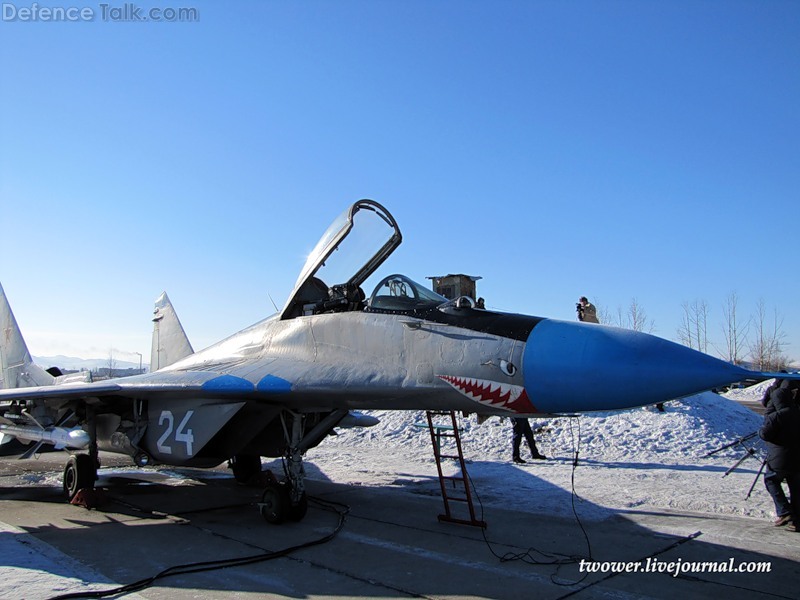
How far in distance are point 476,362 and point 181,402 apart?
177 inches

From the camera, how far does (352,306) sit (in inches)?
285

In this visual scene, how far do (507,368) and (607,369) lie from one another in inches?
35.0

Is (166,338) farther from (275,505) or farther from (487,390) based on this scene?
(487,390)

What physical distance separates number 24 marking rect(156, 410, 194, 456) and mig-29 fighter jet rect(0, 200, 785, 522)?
0.02m

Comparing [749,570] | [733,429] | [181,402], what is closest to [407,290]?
[181,402]

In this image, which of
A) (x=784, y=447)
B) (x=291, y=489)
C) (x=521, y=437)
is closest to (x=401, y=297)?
(x=291, y=489)

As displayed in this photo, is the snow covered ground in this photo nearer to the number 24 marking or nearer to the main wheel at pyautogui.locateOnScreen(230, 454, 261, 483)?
the main wheel at pyautogui.locateOnScreen(230, 454, 261, 483)

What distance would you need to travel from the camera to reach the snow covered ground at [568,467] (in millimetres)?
6252

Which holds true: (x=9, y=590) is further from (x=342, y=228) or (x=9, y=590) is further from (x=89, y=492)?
(x=342, y=228)

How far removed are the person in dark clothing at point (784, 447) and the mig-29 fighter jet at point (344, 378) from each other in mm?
3111

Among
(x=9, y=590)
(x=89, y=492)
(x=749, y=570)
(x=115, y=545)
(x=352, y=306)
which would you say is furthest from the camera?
(x=89, y=492)

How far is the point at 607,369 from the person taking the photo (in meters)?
4.57

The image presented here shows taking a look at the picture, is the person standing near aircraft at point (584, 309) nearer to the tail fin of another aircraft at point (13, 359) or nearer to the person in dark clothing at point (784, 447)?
the person in dark clothing at point (784, 447)

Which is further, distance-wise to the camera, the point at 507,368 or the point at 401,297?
the point at 401,297
